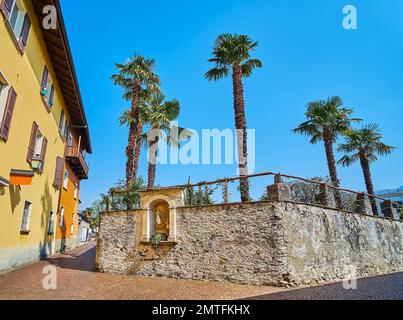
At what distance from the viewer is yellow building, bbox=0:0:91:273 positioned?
788cm

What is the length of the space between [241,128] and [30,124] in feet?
30.3

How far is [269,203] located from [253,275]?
2.46 metres

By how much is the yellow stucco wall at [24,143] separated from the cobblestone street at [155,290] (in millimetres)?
1579

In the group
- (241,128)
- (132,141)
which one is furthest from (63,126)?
(241,128)

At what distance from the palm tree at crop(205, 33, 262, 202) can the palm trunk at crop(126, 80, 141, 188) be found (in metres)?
4.96

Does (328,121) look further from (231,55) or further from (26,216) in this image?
(26,216)

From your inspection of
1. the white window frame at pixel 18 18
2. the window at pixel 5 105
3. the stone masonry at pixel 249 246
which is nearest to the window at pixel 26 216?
the stone masonry at pixel 249 246

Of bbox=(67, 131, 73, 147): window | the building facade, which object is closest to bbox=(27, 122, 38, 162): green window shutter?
the building facade

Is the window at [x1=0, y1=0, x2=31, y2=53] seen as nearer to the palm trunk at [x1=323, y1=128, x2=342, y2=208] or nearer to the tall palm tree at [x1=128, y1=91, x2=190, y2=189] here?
the tall palm tree at [x1=128, y1=91, x2=190, y2=189]

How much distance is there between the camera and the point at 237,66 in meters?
14.2

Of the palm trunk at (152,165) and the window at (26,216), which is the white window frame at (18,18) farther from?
the palm trunk at (152,165)

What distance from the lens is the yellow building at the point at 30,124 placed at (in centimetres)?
788

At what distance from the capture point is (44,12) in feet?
32.6
